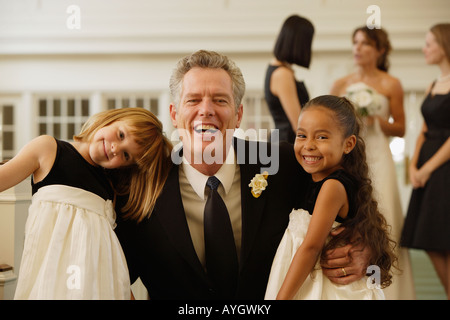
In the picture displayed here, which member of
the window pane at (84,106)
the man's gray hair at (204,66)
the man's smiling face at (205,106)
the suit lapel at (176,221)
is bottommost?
the suit lapel at (176,221)

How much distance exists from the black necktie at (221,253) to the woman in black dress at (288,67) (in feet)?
3.29

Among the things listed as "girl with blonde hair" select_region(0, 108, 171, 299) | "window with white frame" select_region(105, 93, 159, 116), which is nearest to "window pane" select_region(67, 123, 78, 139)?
"window with white frame" select_region(105, 93, 159, 116)

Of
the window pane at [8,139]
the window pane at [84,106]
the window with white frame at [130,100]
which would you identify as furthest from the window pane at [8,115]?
the window with white frame at [130,100]

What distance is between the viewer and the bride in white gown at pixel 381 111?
8.71 ft

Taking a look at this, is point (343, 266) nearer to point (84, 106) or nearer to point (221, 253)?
point (221, 253)

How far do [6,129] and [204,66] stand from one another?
5.21 m

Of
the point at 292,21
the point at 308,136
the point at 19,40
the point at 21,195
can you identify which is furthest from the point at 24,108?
the point at 308,136

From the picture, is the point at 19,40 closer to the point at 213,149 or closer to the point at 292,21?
the point at 292,21

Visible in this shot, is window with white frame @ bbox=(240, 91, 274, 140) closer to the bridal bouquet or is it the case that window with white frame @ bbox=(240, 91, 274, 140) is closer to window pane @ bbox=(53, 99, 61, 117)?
window pane @ bbox=(53, 99, 61, 117)

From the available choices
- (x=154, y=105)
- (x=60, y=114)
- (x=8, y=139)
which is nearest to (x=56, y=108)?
(x=60, y=114)

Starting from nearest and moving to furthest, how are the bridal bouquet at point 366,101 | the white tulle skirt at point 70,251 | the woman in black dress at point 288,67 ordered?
the white tulle skirt at point 70,251
the woman in black dress at point 288,67
the bridal bouquet at point 366,101

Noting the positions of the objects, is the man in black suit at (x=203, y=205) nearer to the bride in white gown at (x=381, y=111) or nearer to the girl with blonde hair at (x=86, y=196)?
the girl with blonde hair at (x=86, y=196)

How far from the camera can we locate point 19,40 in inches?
227
